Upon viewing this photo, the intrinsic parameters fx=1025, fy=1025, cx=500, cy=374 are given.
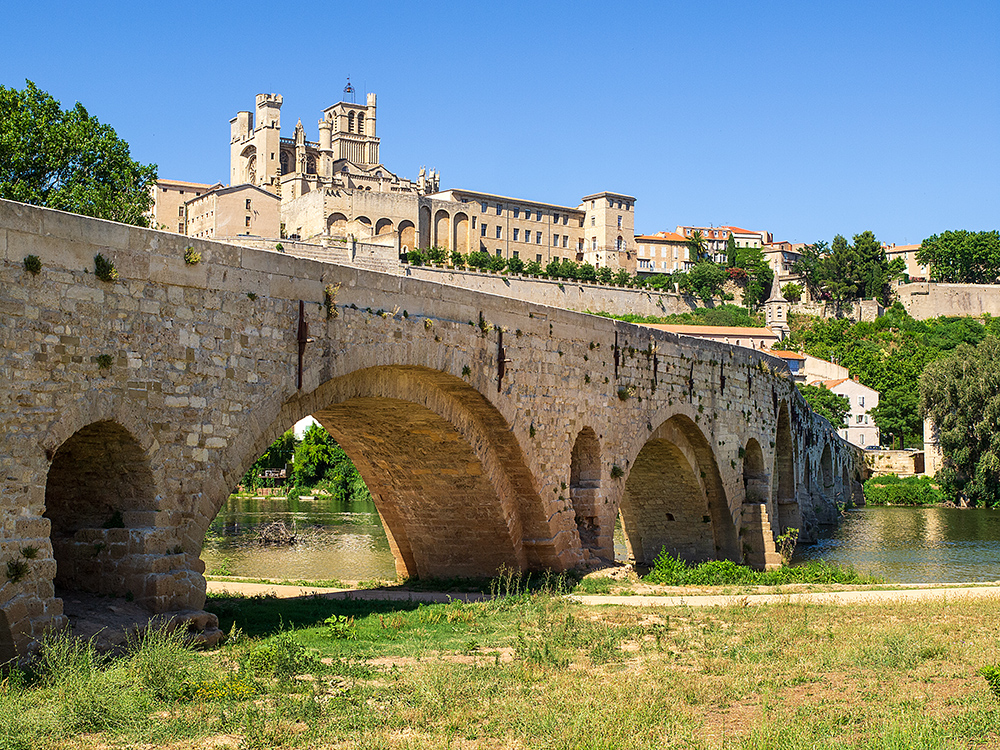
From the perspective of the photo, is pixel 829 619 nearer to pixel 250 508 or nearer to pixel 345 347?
pixel 345 347

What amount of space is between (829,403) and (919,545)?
125 feet

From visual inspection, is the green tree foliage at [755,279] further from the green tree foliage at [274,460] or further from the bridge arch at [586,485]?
the bridge arch at [586,485]

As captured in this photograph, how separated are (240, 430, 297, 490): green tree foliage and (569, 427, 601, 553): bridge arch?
3818cm

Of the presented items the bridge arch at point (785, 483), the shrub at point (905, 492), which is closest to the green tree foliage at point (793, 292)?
the shrub at point (905, 492)

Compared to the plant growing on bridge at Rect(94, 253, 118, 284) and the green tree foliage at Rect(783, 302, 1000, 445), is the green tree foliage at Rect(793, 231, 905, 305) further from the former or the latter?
the plant growing on bridge at Rect(94, 253, 118, 284)

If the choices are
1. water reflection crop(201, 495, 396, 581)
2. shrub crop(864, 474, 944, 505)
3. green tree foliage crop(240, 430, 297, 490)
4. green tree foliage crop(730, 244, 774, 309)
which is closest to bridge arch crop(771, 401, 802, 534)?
water reflection crop(201, 495, 396, 581)

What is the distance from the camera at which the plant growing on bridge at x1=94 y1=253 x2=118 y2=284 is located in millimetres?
9453

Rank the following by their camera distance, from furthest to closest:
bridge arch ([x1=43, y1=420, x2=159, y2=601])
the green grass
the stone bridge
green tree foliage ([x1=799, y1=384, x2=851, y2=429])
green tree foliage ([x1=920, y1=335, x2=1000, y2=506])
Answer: green tree foliage ([x1=799, y1=384, x2=851, y2=429]) → green tree foliage ([x1=920, y1=335, x2=1000, y2=506]) → the green grass → bridge arch ([x1=43, y1=420, x2=159, y2=601]) → the stone bridge

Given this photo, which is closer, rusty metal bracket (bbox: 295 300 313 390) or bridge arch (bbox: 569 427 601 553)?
rusty metal bracket (bbox: 295 300 313 390)

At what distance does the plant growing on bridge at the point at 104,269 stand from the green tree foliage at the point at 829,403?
214ft

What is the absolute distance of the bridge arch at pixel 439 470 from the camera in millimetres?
14258

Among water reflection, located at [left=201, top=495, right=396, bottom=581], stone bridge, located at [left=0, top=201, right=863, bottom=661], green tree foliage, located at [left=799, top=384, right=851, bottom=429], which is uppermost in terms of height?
green tree foliage, located at [left=799, top=384, right=851, bottom=429]

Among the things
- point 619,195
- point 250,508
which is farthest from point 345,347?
point 619,195

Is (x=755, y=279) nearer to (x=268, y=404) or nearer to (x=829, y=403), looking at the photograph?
(x=829, y=403)
